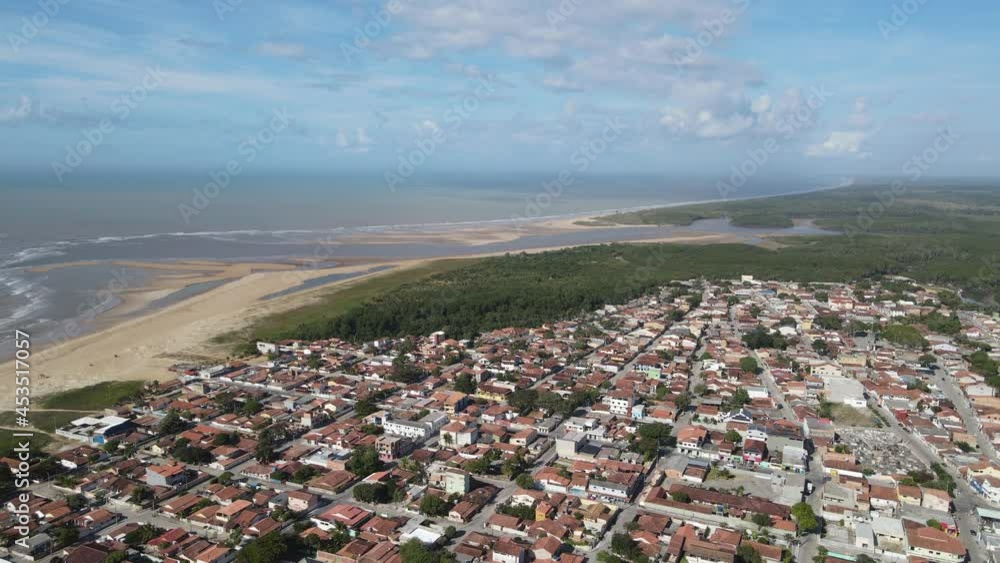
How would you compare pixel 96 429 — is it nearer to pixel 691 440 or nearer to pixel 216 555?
pixel 216 555

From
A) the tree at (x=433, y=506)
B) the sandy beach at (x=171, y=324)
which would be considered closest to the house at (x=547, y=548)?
the tree at (x=433, y=506)

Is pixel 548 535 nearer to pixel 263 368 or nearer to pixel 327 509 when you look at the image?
pixel 327 509

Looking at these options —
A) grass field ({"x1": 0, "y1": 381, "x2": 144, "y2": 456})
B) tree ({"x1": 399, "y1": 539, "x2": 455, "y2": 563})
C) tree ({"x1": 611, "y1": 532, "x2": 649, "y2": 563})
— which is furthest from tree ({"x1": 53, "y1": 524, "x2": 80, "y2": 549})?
tree ({"x1": 611, "y1": 532, "x2": 649, "y2": 563})

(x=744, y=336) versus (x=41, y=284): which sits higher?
(x=41, y=284)

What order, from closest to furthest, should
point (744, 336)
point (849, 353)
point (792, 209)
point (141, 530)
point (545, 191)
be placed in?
point (141, 530)
point (849, 353)
point (744, 336)
point (792, 209)
point (545, 191)

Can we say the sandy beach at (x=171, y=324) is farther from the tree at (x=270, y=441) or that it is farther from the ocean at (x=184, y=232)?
the tree at (x=270, y=441)

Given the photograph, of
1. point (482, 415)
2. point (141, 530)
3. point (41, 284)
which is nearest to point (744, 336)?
point (482, 415)
